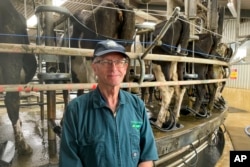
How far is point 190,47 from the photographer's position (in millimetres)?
3676

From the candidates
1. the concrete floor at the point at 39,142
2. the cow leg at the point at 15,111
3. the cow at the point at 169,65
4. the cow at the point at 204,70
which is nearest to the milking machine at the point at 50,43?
the concrete floor at the point at 39,142

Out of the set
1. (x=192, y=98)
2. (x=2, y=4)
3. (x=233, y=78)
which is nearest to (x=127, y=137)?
(x=2, y=4)

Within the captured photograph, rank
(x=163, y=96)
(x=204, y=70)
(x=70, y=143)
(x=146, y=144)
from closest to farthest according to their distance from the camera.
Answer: (x=70, y=143) → (x=146, y=144) → (x=163, y=96) → (x=204, y=70)

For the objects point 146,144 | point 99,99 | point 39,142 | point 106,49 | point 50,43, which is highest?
point 50,43

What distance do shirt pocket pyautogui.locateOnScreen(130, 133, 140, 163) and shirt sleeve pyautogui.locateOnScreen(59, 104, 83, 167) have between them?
23 centimetres

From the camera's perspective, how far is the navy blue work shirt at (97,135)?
1095 millimetres

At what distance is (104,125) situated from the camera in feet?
3.67

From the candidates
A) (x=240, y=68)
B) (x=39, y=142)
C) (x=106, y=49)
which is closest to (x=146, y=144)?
(x=106, y=49)

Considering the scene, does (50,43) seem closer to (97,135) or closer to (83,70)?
(83,70)

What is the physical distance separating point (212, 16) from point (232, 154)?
3.47 m

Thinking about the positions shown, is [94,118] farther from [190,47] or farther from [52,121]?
[190,47]

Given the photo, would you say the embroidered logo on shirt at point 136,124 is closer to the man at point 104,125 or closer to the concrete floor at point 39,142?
A: the man at point 104,125

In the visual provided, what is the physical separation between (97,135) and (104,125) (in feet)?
0.17

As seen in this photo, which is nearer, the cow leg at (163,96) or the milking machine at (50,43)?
the milking machine at (50,43)
